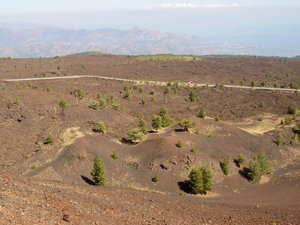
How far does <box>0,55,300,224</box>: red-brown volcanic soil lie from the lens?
15805mm

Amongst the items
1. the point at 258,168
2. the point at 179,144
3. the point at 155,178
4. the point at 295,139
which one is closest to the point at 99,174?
the point at 155,178

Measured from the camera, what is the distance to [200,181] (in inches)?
977

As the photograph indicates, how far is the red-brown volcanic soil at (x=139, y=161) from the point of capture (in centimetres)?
1580

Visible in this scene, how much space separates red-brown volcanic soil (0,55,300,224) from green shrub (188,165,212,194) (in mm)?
934

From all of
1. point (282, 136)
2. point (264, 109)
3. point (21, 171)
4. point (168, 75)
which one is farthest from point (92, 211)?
point (168, 75)

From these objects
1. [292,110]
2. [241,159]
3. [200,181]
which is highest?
[292,110]

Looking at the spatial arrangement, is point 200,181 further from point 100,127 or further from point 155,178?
point 100,127

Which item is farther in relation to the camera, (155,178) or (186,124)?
(186,124)

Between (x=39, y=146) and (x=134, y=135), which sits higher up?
(x=134, y=135)

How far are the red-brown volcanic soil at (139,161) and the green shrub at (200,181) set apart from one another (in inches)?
36.8

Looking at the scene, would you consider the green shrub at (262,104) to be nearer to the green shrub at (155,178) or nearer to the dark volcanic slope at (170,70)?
the dark volcanic slope at (170,70)

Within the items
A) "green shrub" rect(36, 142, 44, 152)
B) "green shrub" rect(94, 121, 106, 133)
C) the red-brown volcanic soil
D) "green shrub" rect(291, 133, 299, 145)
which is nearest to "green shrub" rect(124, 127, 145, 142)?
the red-brown volcanic soil

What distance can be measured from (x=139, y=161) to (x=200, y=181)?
8.29 meters

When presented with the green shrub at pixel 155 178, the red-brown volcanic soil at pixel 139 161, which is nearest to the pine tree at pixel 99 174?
the red-brown volcanic soil at pixel 139 161
